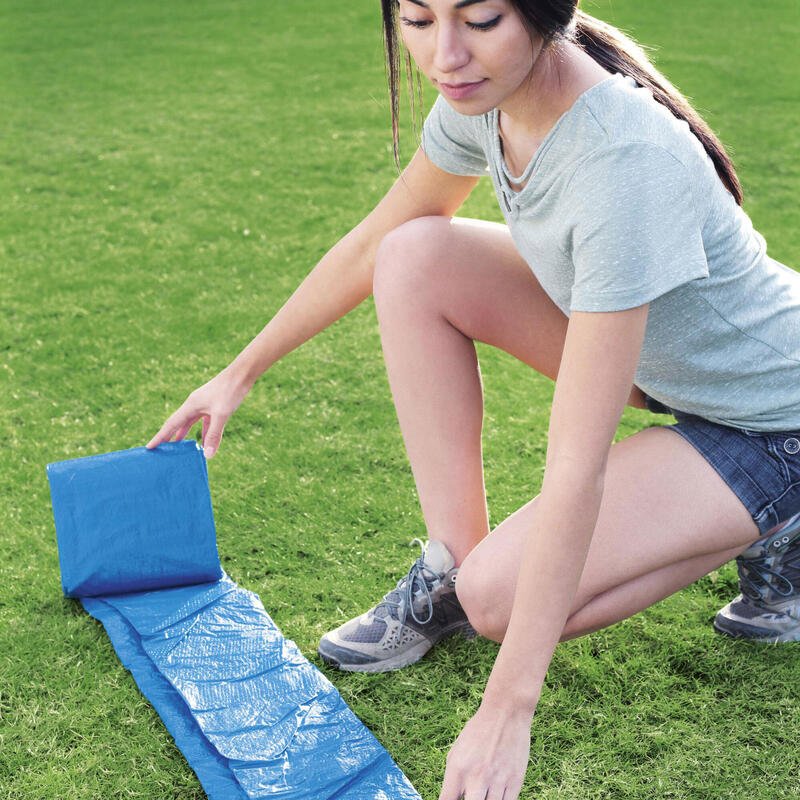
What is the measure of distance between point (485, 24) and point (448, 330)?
61cm

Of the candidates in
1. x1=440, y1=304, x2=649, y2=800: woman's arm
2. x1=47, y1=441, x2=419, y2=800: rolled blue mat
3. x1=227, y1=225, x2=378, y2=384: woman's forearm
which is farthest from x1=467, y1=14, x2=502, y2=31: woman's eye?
x1=47, y1=441, x2=419, y2=800: rolled blue mat

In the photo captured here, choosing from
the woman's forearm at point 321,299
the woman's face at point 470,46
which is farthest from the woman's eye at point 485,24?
the woman's forearm at point 321,299

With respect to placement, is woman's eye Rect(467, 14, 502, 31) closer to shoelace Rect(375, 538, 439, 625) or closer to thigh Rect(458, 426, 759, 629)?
thigh Rect(458, 426, 759, 629)

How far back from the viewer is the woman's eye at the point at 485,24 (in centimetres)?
120

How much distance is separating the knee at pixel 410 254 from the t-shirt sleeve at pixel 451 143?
97 mm

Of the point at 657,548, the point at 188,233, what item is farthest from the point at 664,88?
the point at 188,233

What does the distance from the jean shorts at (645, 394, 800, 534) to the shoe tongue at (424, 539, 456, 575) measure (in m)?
0.44

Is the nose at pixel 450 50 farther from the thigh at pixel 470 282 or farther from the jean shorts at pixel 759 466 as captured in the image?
the jean shorts at pixel 759 466

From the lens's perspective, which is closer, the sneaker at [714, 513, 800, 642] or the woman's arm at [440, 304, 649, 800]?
the woman's arm at [440, 304, 649, 800]

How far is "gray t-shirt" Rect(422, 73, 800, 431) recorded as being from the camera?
1.25 metres

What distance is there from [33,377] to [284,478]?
83 centimetres

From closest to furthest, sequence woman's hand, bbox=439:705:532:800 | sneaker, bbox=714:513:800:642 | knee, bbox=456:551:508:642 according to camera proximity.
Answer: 1. woman's hand, bbox=439:705:532:800
2. knee, bbox=456:551:508:642
3. sneaker, bbox=714:513:800:642

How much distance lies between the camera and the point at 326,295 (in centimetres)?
180

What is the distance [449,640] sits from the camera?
1.77 meters
